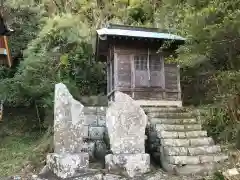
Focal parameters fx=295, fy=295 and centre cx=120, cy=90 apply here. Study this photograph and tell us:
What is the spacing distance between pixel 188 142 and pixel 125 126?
75.1 inches

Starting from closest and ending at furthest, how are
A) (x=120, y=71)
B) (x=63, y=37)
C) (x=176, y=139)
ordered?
1. (x=176, y=139)
2. (x=120, y=71)
3. (x=63, y=37)

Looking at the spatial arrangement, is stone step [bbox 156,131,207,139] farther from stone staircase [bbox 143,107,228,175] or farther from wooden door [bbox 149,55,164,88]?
wooden door [bbox 149,55,164,88]

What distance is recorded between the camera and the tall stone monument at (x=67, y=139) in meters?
7.26

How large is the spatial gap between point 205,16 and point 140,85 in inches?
195

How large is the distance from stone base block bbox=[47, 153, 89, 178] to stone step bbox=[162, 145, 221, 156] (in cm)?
216

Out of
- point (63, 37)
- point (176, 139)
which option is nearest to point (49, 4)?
point (63, 37)

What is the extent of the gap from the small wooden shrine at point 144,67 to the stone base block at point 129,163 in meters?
4.02

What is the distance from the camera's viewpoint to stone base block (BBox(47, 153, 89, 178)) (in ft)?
23.7

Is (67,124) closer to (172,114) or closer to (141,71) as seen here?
(172,114)

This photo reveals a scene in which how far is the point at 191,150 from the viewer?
7848 millimetres

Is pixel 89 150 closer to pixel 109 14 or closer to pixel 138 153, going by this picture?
pixel 138 153

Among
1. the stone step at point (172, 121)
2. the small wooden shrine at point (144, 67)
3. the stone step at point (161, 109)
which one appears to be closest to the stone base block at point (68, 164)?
the stone step at point (172, 121)

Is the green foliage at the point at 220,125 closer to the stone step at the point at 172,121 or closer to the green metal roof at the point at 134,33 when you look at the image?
the stone step at the point at 172,121

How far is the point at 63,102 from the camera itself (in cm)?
775
